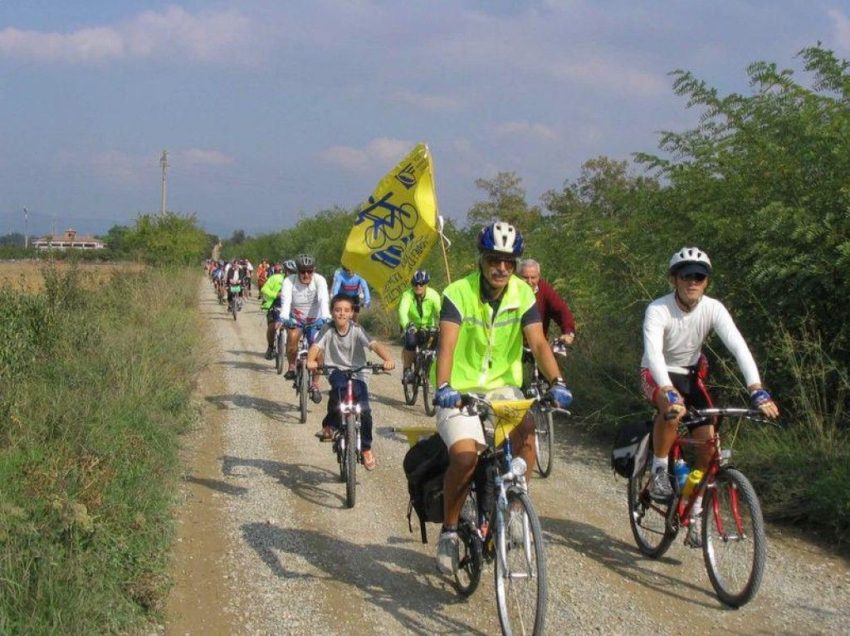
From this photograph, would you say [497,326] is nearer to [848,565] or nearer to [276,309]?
[848,565]

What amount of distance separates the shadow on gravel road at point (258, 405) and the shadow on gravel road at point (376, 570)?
4.57 metres

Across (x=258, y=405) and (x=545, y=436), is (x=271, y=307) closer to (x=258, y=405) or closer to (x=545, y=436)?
(x=258, y=405)

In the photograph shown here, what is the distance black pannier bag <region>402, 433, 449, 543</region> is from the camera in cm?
489

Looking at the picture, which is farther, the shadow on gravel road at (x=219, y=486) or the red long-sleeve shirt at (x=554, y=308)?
the red long-sleeve shirt at (x=554, y=308)

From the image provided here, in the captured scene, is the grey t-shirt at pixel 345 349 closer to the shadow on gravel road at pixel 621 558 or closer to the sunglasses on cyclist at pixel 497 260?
the shadow on gravel road at pixel 621 558

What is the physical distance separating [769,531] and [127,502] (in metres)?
4.69

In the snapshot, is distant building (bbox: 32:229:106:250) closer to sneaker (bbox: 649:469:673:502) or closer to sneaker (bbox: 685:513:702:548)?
sneaker (bbox: 649:469:673:502)

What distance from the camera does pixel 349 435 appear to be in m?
7.16

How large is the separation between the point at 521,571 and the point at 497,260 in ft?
5.37

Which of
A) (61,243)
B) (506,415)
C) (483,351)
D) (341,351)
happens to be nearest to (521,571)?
(506,415)

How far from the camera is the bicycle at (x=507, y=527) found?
409 centimetres

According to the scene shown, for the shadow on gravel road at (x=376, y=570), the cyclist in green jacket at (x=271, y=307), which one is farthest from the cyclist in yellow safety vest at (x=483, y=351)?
the cyclist in green jacket at (x=271, y=307)

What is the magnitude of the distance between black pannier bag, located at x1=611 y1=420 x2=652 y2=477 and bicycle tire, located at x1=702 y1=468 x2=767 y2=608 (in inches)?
26.5

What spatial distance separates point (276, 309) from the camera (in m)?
14.8
